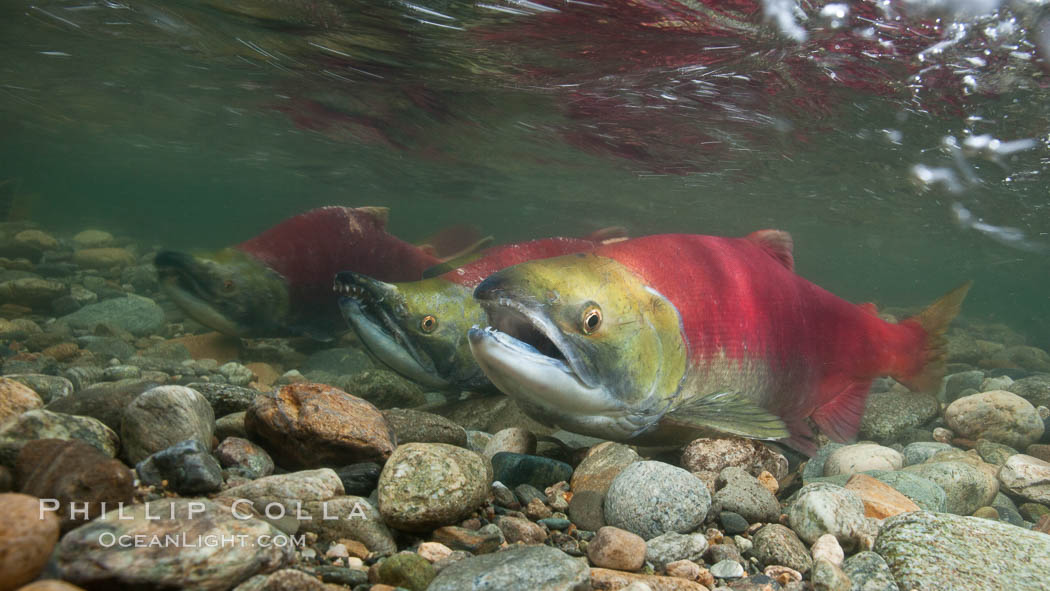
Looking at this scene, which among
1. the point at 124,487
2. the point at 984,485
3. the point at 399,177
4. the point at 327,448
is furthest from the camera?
the point at 399,177

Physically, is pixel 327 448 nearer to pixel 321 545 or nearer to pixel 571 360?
pixel 321 545

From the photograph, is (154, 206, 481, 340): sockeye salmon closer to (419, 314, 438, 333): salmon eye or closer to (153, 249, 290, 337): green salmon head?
(153, 249, 290, 337): green salmon head

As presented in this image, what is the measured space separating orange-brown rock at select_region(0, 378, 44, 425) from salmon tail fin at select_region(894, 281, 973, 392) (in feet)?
19.1

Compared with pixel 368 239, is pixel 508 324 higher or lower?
higher

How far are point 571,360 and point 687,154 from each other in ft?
41.5

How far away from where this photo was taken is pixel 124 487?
1.76 m

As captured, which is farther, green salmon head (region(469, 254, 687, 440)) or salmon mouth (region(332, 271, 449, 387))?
salmon mouth (region(332, 271, 449, 387))

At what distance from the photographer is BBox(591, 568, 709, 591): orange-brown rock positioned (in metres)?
1.93

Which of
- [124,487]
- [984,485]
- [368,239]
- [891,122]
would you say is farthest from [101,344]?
[891,122]

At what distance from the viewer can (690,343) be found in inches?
125

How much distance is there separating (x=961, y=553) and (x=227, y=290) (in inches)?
242

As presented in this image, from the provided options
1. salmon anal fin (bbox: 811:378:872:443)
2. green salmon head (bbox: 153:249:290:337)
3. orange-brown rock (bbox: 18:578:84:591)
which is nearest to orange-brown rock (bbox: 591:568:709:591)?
orange-brown rock (bbox: 18:578:84:591)

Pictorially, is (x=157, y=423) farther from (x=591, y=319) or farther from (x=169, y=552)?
(x=591, y=319)

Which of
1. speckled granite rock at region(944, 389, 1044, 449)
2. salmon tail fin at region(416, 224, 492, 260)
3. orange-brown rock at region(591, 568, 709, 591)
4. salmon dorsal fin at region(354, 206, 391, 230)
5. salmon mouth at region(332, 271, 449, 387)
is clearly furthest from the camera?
salmon tail fin at region(416, 224, 492, 260)
